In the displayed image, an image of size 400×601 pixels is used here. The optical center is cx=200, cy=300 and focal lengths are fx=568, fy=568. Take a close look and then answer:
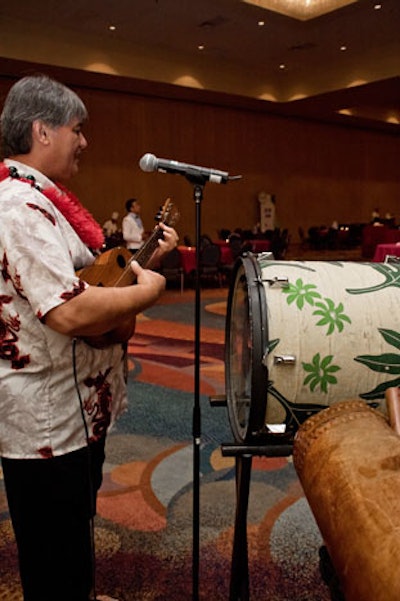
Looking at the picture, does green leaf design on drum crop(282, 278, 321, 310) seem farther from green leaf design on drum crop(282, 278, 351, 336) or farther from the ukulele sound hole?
the ukulele sound hole

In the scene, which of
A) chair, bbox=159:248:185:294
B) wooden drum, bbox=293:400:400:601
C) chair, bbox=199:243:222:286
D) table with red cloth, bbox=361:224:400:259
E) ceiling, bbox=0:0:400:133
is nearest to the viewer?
wooden drum, bbox=293:400:400:601

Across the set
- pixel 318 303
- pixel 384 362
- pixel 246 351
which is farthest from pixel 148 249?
pixel 384 362

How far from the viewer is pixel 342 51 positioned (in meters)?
10.9

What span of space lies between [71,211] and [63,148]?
142 millimetres

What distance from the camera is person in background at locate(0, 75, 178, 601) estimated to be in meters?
1.11

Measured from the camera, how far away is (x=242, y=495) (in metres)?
1.43

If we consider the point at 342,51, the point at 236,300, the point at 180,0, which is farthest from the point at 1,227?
the point at 342,51

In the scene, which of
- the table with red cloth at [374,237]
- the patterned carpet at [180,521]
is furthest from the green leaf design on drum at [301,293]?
the table with red cloth at [374,237]

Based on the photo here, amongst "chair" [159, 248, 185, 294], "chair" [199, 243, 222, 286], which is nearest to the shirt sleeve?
"chair" [159, 248, 185, 294]

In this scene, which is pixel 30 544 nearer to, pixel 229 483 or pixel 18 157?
pixel 18 157

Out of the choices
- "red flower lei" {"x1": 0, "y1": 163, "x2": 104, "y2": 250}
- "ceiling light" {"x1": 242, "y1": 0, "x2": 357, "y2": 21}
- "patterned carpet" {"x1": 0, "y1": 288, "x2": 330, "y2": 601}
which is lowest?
"patterned carpet" {"x1": 0, "y1": 288, "x2": 330, "y2": 601}

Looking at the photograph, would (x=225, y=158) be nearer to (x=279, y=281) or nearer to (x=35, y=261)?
(x=279, y=281)

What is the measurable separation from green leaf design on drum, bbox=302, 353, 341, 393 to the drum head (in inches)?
4.0

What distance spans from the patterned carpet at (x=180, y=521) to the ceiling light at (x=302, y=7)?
7.28 metres
